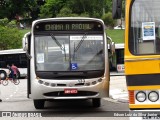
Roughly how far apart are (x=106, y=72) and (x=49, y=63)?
164 centimetres

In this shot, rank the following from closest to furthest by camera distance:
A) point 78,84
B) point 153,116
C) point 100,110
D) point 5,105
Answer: point 153,116 → point 78,84 → point 100,110 → point 5,105

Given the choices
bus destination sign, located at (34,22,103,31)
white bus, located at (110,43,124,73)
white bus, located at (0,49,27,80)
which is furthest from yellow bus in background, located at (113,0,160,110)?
white bus, located at (0,49,27,80)

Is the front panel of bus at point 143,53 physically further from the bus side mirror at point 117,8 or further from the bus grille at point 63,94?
the bus grille at point 63,94

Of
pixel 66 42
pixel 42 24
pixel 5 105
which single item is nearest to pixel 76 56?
pixel 66 42

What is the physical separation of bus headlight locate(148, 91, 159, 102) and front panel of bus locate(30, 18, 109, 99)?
497 centimetres

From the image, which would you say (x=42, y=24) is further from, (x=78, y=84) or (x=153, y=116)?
(x=153, y=116)

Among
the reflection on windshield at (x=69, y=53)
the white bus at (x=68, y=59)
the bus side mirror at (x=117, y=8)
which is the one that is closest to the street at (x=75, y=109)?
the white bus at (x=68, y=59)

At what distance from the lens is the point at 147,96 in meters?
8.12

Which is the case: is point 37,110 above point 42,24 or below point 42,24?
below

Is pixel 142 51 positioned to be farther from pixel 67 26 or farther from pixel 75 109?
pixel 75 109

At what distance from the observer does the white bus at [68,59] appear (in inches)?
513

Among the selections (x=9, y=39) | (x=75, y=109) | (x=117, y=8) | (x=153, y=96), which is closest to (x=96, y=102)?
(x=75, y=109)

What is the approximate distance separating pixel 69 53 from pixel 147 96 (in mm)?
5684

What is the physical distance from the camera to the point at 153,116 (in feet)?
25.8
